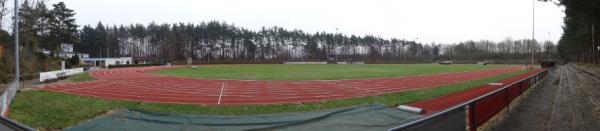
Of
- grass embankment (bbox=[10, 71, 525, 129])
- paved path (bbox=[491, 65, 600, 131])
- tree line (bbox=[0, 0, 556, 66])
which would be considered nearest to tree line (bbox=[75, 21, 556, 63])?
tree line (bbox=[0, 0, 556, 66])

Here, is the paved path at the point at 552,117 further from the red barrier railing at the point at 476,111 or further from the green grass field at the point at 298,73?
the green grass field at the point at 298,73

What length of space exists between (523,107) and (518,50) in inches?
7109

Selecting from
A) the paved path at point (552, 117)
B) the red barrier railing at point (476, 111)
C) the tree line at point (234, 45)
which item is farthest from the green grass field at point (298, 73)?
the tree line at point (234, 45)

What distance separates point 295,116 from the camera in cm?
1177

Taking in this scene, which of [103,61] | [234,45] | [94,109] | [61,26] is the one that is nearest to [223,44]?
[234,45]

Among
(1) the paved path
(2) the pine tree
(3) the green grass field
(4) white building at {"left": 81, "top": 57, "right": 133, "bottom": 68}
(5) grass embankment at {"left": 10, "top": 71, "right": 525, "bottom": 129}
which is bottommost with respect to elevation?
(5) grass embankment at {"left": 10, "top": 71, "right": 525, "bottom": 129}

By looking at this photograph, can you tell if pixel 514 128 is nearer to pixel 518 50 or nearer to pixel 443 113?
pixel 443 113

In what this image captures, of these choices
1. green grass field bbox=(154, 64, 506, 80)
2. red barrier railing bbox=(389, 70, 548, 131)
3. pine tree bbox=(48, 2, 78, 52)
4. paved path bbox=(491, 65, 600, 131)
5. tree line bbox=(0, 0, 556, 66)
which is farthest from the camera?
tree line bbox=(0, 0, 556, 66)

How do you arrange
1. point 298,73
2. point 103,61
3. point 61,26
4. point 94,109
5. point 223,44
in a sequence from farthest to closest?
1. point 223,44
2. point 103,61
3. point 61,26
4. point 298,73
5. point 94,109

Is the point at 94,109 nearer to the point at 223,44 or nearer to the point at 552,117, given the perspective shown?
the point at 552,117

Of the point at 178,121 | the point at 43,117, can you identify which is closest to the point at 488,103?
the point at 178,121

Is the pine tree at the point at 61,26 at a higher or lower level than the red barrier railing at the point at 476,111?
higher

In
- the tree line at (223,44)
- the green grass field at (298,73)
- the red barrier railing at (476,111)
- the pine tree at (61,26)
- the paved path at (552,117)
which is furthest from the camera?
the tree line at (223,44)

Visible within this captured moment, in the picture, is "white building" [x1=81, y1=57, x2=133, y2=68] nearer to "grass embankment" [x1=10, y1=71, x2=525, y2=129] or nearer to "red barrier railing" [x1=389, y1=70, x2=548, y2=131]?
"grass embankment" [x1=10, y1=71, x2=525, y2=129]
